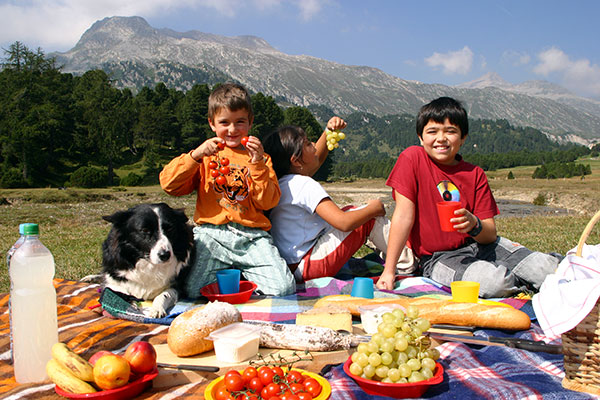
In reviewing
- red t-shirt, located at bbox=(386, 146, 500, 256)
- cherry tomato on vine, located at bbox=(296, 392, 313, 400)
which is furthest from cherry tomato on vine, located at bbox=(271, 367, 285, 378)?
red t-shirt, located at bbox=(386, 146, 500, 256)

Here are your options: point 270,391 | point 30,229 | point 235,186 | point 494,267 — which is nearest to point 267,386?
point 270,391

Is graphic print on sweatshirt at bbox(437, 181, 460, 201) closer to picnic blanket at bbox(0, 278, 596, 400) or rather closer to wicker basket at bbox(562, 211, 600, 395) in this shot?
picnic blanket at bbox(0, 278, 596, 400)

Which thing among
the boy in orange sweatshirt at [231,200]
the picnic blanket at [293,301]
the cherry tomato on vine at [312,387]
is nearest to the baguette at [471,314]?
the picnic blanket at [293,301]

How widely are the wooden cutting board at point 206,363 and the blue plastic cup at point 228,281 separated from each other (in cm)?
146

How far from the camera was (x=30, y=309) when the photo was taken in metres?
2.89

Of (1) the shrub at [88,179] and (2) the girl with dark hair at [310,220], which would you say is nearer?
(2) the girl with dark hair at [310,220]

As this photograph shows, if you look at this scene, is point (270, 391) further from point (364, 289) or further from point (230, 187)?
point (230, 187)

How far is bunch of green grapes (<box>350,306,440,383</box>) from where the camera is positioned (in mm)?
2543

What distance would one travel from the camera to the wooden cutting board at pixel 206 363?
285 centimetres

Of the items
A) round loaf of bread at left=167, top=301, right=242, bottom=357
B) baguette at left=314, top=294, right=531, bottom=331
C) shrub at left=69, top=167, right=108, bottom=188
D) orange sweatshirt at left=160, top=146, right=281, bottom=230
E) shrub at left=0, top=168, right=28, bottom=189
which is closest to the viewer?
round loaf of bread at left=167, top=301, right=242, bottom=357

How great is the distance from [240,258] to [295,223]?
861 millimetres

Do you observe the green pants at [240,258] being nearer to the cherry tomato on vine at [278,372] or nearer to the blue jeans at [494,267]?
the blue jeans at [494,267]

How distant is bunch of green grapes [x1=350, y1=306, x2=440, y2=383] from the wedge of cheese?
0.85m

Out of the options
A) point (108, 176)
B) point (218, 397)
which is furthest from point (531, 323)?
point (108, 176)
